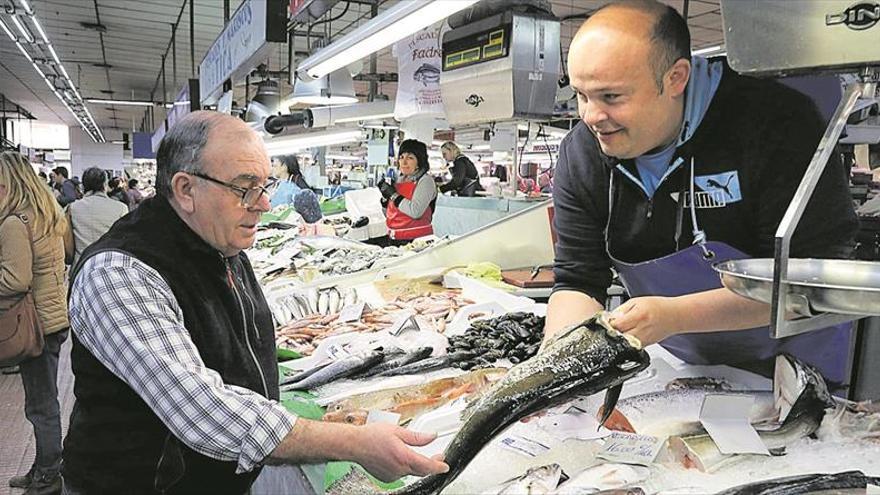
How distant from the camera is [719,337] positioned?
97.3 inches

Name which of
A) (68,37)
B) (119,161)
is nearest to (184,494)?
(68,37)

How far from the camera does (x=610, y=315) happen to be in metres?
1.82

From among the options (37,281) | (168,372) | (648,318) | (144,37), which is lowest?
(37,281)

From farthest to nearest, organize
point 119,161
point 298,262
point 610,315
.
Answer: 1. point 119,161
2. point 298,262
3. point 610,315

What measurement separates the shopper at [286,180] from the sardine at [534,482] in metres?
8.24

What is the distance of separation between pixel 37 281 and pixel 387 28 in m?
3.21

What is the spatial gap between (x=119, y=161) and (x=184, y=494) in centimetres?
3779

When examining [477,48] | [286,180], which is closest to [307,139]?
[286,180]

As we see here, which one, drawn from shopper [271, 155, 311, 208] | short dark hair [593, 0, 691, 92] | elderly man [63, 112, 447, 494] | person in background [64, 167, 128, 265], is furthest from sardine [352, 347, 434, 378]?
shopper [271, 155, 311, 208]

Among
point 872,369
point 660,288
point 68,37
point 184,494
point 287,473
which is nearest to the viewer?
point 184,494

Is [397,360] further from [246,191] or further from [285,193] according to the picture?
[285,193]

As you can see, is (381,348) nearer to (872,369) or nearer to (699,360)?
(699,360)

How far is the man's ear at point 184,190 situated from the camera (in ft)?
6.57

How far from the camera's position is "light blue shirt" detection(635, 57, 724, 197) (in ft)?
7.28
